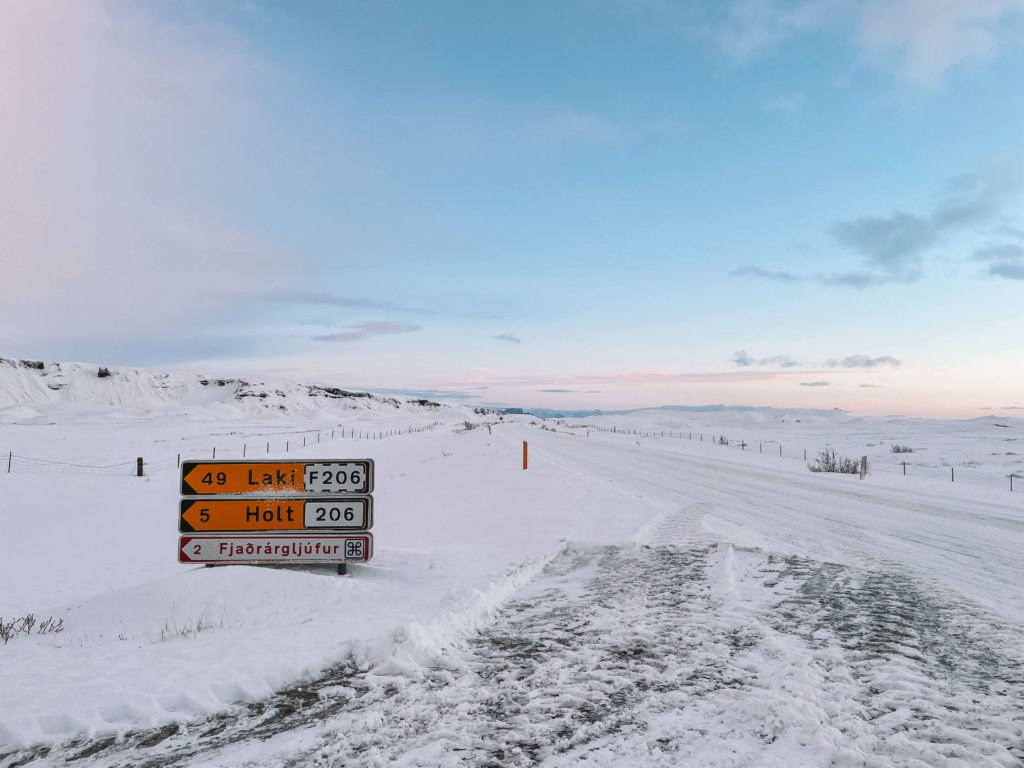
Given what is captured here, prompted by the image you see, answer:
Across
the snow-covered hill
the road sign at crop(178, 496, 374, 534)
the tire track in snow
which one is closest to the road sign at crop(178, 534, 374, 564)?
the road sign at crop(178, 496, 374, 534)

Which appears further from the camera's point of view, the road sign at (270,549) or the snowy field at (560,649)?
the road sign at (270,549)

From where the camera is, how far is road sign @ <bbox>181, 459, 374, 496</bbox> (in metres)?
8.30

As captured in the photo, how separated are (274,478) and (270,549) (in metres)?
1.00

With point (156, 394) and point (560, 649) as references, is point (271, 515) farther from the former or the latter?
point (156, 394)

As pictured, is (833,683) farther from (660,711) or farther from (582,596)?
(582,596)

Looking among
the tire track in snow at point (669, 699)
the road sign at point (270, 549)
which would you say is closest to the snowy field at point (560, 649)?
the tire track in snow at point (669, 699)

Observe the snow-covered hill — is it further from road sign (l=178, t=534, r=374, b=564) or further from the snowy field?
the snowy field

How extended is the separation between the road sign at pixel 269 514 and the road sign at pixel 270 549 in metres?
0.15

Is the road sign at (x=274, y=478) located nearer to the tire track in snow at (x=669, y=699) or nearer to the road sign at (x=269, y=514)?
the road sign at (x=269, y=514)

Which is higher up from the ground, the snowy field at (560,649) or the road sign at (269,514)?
the road sign at (269,514)

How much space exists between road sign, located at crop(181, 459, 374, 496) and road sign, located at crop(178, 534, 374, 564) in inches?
25.7

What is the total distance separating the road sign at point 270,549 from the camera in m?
8.16

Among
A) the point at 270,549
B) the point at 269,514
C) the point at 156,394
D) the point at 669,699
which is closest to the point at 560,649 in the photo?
the point at 669,699

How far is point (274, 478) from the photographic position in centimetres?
838
